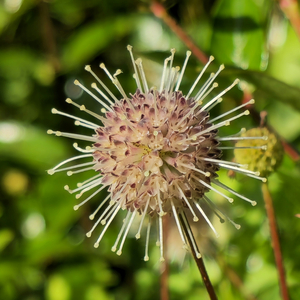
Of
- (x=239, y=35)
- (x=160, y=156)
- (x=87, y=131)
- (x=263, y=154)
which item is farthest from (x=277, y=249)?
(x=87, y=131)

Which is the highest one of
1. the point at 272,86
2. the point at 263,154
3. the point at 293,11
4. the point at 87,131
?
the point at 87,131

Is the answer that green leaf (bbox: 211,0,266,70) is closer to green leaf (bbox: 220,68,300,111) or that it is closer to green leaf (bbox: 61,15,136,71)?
green leaf (bbox: 220,68,300,111)

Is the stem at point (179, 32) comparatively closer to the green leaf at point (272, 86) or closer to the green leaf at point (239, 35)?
the green leaf at point (239, 35)

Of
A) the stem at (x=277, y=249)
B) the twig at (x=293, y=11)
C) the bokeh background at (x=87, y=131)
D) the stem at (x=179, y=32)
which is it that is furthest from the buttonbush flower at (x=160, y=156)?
the twig at (x=293, y=11)

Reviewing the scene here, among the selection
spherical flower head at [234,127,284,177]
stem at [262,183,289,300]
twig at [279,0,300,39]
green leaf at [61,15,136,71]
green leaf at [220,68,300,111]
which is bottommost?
stem at [262,183,289,300]

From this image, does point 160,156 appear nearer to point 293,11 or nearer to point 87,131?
point 293,11

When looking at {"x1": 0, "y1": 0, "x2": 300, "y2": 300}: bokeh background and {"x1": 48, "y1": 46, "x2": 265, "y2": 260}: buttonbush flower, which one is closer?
{"x1": 48, "y1": 46, "x2": 265, "y2": 260}: buttonbush flower

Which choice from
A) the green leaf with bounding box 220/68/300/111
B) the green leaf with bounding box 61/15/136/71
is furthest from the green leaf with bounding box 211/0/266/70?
the green leaf with bounding box 61/15/136/71
